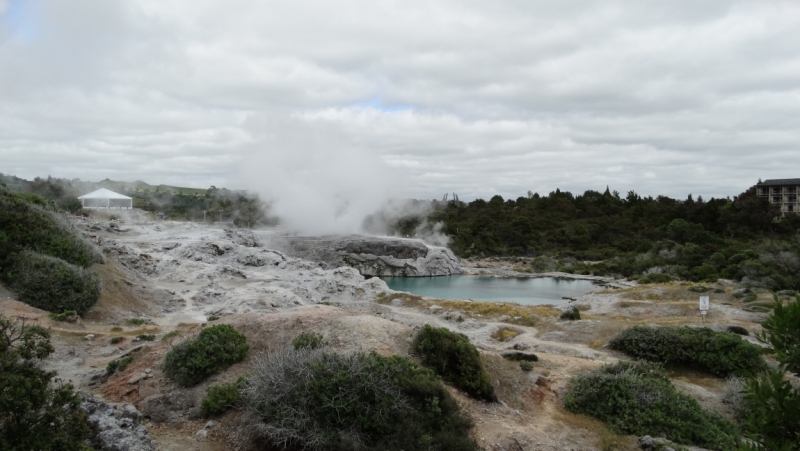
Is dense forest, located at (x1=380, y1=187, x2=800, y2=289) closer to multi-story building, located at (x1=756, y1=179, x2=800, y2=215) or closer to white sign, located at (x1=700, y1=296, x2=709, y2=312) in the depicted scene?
multi-story building, located at (x1=756, y1=179, x2=800, y2=215)

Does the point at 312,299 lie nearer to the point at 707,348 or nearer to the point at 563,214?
the point at 707,348

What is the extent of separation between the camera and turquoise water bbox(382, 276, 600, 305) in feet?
124

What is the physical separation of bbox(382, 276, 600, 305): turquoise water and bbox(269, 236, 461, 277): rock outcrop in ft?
5.30

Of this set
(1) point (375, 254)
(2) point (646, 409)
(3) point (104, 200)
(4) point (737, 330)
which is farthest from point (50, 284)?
(3) point (104, 200)

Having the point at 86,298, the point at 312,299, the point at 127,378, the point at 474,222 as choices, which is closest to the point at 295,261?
the point at 312,299

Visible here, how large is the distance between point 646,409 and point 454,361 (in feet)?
12.6

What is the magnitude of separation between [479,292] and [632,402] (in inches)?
1176

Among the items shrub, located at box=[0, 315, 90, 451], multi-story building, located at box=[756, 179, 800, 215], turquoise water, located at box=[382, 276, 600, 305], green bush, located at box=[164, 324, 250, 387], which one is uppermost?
multi-story building, located at box=[756, 179, 800, 215]

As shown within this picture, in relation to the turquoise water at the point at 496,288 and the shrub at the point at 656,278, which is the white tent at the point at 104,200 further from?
the shrub at the point at 656,278

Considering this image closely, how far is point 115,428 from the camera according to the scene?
7.59 m

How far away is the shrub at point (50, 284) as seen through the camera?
17641mm

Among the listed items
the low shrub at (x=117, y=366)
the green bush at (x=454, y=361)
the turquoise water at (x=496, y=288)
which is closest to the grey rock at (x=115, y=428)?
the low shrub at (x=117, y=366)

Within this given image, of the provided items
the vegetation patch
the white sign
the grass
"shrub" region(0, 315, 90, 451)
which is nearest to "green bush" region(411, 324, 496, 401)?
"shrub" region(0, 315, 90, 451)

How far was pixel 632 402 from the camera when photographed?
10.7m
